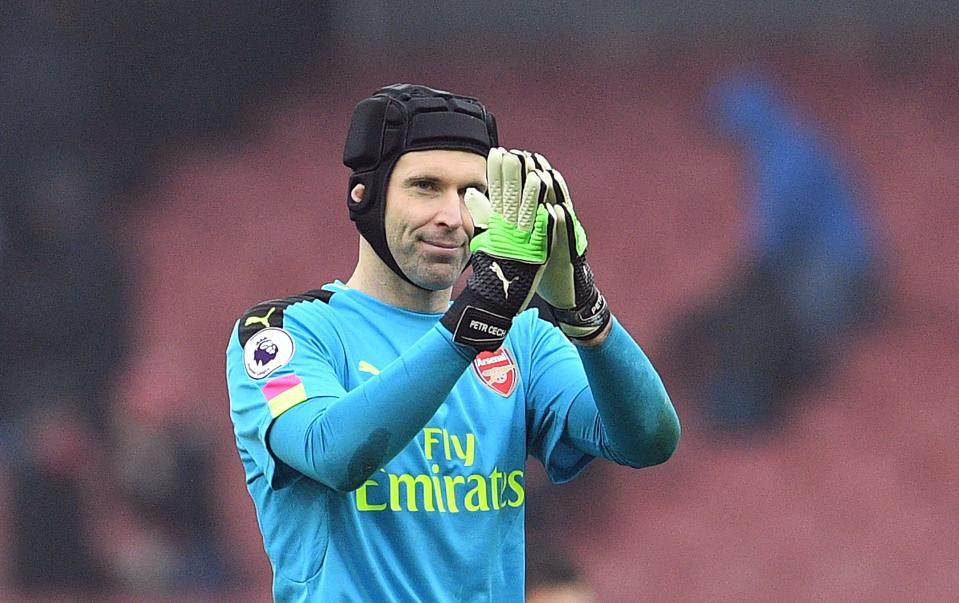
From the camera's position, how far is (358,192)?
233 cm

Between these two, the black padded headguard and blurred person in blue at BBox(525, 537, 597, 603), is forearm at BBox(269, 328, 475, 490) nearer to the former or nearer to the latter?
the black padded headguard

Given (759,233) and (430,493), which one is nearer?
(430,493)

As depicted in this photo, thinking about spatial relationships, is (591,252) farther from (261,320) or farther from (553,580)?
(261,320)

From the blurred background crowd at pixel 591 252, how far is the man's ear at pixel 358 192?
4.11 m

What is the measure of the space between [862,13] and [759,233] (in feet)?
3.61

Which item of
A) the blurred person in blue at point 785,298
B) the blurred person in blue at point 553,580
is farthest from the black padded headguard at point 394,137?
the blurred person in blue at point 785,298

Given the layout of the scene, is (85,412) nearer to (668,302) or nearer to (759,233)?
(668,302)

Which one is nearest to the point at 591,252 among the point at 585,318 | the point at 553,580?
the point at 553,580

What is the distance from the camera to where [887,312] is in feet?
22.1

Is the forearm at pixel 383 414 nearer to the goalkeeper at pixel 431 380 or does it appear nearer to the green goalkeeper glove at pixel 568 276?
the goalkeeper at pixel 431 380

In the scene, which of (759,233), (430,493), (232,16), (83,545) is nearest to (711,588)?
(759,233)

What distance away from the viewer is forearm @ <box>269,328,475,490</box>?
1.96m

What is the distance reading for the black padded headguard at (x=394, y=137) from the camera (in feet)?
7.51

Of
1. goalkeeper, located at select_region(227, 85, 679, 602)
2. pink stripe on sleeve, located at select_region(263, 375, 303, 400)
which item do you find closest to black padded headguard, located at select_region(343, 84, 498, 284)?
goalkeeper, located at select_region(227, 85, 679, 602)
